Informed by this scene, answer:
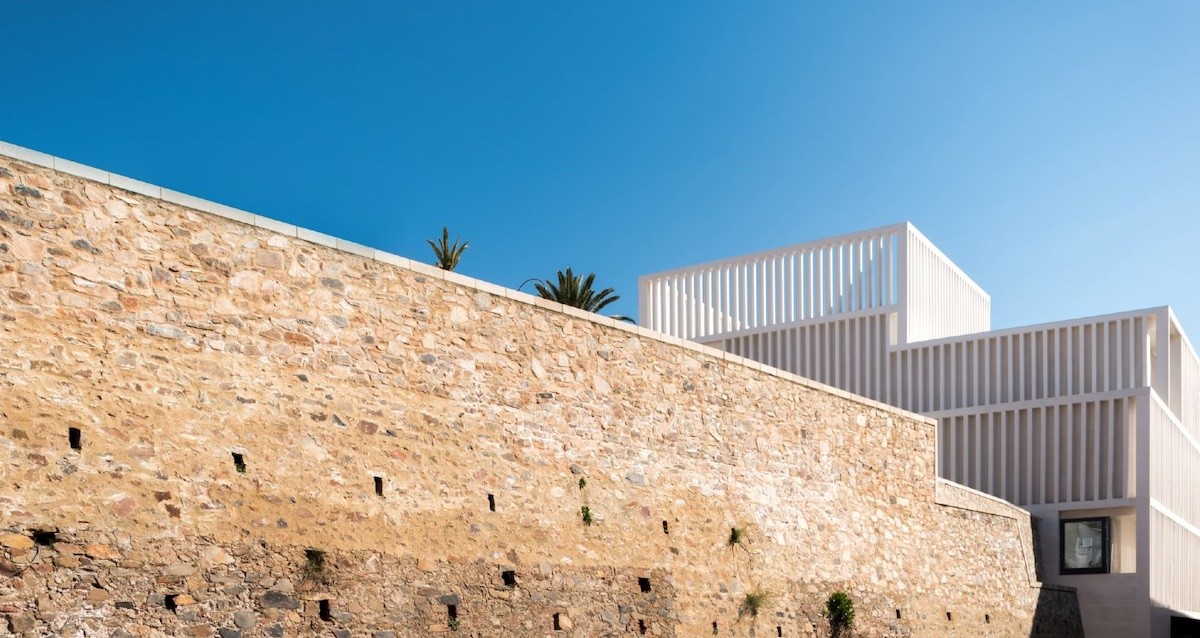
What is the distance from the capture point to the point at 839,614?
16281 mm

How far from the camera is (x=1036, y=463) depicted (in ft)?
82.4

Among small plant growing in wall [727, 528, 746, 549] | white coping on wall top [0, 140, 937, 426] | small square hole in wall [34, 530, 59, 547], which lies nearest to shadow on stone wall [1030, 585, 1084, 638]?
small plant growing in wall [727, 528, 746, 549]

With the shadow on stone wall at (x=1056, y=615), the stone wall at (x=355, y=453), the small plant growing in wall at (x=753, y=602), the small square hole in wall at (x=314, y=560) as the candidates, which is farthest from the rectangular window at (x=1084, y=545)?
the small square hole in wall at (x=314, y=560)

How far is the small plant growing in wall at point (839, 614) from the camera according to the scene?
16.2m

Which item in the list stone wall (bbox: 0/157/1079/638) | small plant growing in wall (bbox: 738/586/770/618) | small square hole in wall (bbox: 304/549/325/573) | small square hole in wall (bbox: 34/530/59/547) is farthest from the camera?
small plant growing in wall (bbox: 738/586/770/618)

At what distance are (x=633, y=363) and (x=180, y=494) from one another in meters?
5.66

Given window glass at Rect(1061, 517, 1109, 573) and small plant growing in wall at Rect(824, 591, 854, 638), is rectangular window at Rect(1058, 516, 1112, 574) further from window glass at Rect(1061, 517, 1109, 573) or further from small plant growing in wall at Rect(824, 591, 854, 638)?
small plant growing in wall at Rect(824, 591, 854, 638)

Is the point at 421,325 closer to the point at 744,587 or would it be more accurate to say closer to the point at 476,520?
the point at 476,520

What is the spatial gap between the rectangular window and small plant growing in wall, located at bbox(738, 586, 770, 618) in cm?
1089

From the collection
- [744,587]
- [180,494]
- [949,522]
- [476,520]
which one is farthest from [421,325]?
[949,522]

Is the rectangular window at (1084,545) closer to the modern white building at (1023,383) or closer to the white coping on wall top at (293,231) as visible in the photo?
the modern white building at (1023,383)

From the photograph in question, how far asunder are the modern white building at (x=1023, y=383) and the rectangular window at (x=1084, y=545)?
26mm

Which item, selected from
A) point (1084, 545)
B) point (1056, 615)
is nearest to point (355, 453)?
point (1056, 615)

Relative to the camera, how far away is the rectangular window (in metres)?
23.7
